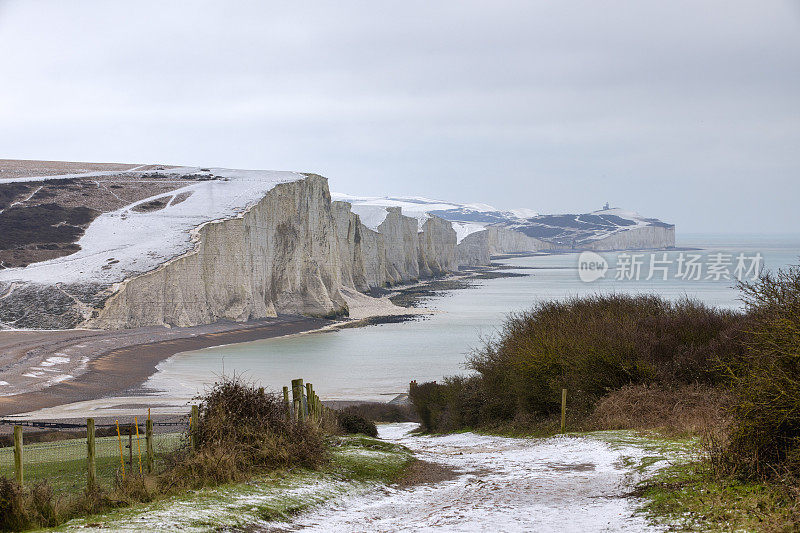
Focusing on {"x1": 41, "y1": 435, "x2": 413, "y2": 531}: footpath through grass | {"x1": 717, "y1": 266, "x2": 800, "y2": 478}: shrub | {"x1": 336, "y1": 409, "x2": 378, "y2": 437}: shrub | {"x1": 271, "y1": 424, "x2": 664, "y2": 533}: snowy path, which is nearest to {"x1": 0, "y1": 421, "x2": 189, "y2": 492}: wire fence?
{"x1": 41, "y1": 435, "x2": 413, "y2": 531}: footpath through grass

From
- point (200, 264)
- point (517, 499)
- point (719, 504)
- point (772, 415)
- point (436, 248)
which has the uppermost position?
point (436, 248)

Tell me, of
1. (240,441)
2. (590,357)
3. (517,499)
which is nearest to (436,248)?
(590,357)

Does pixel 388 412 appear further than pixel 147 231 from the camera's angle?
No

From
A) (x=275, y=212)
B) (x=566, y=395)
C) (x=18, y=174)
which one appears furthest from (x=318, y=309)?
(x=566, y=395)

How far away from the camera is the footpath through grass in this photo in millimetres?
8688

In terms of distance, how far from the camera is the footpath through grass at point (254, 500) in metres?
8.69

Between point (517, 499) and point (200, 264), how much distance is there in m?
55.8

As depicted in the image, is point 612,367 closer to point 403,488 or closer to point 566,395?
point 566,395

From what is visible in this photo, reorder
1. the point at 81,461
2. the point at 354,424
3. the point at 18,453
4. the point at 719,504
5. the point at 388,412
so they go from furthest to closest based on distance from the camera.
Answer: the point at 388,412 < the point at 354,424 < the point at 81,461 < the point at 18,453 < the point at 719,504

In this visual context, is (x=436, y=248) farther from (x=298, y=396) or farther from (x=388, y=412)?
(x=298, y=396)

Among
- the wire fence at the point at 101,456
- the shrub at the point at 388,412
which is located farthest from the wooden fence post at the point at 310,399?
the shrub at the point at 388,412

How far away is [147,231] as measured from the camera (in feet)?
228

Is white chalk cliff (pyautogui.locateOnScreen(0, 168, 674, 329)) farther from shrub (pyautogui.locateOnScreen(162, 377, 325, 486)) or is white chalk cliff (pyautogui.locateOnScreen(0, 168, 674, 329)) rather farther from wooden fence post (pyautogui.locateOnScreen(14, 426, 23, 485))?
wooden fence post (pyautogui.locateOnScreen(14, 426, 23, 485))

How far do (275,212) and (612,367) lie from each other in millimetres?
58993
